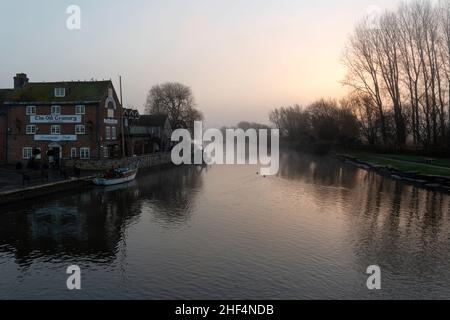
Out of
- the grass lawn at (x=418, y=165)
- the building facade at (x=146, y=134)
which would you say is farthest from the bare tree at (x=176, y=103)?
the grass lawn at (x=418, y=165)

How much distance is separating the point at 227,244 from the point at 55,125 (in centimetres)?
3539

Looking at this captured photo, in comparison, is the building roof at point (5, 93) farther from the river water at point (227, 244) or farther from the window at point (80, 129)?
the river water at point (227, 244)

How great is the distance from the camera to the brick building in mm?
52844

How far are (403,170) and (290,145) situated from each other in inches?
3131

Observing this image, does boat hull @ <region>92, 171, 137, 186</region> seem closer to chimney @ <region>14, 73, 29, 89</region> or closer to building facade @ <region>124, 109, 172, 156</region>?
building facade @ <region>124, 109, 172, 156</region>

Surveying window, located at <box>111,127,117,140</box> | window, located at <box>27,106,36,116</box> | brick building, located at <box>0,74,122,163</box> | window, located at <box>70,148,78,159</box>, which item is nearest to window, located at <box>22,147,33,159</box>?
brick building, located at <box>0,74,122,163</box>

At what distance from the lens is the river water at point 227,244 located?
18.1m

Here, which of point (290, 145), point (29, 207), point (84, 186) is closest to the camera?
point (29, 207)

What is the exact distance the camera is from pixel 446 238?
25688 mm

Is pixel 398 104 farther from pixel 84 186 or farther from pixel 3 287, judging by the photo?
pixel 3 287

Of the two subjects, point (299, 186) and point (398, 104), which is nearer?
point (299, 186)

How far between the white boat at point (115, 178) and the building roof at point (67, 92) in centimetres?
970

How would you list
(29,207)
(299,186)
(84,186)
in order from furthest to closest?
(299,186) < (84,186) < (29,207)
